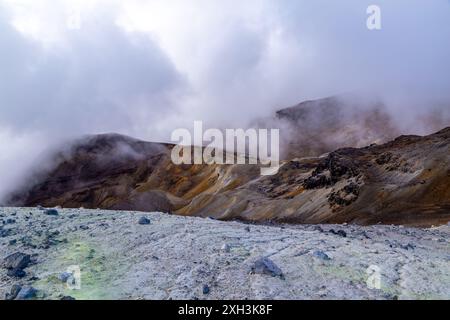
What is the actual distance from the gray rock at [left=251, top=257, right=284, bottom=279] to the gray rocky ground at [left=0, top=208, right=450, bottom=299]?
0.06 ft

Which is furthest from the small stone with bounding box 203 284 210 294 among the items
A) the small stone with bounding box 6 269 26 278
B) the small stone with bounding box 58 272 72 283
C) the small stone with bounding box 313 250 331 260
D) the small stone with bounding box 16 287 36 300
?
the small stone with bounding box 6 269 26 278

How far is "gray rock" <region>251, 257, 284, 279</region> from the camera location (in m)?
9.14

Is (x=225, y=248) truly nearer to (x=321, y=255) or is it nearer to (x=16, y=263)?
(x=321, y=255)

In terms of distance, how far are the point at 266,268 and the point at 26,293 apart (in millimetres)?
3912

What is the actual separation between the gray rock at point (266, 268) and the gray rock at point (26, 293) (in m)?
3.59

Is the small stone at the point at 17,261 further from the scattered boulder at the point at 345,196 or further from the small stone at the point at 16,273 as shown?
the scattered boulder at the point at 345,196

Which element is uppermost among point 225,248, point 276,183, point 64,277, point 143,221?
point 276,183

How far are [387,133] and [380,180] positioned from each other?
140ft

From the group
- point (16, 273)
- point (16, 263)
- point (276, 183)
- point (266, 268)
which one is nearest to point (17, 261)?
point (16, 263)

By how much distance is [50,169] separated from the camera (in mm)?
114125

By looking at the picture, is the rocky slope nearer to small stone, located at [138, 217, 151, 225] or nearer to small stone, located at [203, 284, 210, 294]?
small stone, located at [138, 217, 151, 225]

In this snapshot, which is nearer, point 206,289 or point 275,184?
point 206,289

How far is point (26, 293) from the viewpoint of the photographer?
27.8 feet

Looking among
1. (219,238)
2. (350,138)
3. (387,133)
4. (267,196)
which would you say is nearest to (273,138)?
(350,138)
